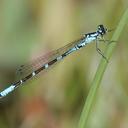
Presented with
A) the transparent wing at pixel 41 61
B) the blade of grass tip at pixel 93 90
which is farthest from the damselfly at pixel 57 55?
the blade of grass tip at pixel 93 90

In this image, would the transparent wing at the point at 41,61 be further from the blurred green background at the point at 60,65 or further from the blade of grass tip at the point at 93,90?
the blade of grass tip at the point at 93,90

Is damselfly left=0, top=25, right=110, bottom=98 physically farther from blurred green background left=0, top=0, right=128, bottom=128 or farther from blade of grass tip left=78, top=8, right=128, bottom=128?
blade of grass tip left=78, top=8, right=128, bottom=128

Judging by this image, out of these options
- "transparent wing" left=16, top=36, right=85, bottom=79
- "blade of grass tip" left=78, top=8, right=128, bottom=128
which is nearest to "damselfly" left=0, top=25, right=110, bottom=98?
"transparent wing" left=16, top=36, right=85, bottom=79

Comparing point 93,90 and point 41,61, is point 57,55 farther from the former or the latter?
point 93,90

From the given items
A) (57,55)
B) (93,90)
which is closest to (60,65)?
(57,55)

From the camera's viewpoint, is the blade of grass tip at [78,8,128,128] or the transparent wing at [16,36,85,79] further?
the transparent wing at [16,36,85,79]
